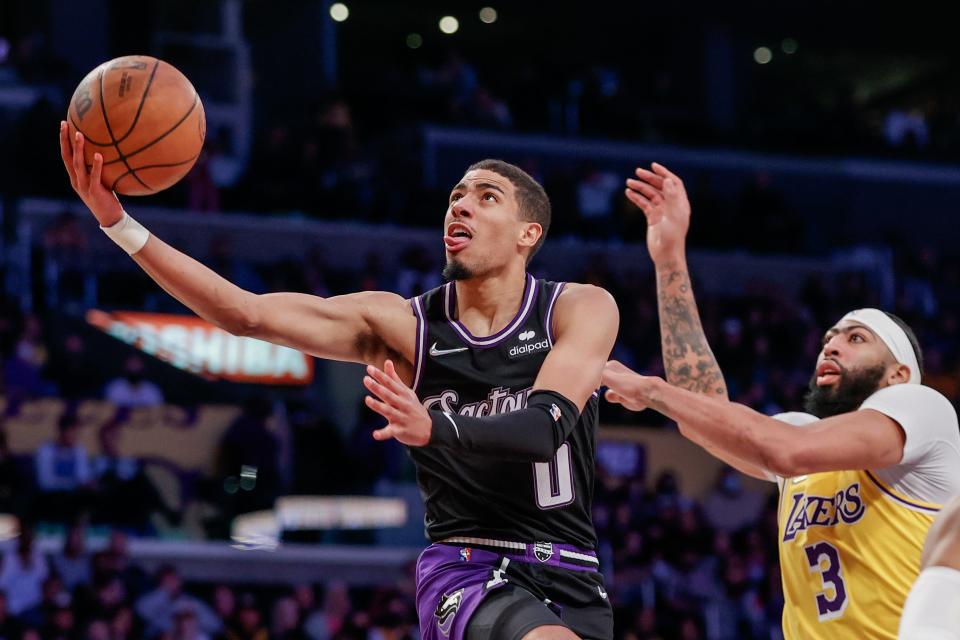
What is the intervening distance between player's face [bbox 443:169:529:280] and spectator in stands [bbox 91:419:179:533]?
27.0 feet

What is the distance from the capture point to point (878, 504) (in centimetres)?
509

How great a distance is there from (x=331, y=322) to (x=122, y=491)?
8271mm

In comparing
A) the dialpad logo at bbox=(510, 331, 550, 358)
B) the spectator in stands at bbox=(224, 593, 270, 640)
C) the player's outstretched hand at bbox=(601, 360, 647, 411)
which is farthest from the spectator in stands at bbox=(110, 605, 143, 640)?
the player's outstretched hand at bbox=(601, 360, 647, 411)

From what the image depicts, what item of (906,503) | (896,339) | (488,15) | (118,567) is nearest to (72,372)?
(118,567)

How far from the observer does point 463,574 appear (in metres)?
4.86

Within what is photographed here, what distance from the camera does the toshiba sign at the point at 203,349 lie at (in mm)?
15594

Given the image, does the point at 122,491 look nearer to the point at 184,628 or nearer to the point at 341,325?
the point at 184,628

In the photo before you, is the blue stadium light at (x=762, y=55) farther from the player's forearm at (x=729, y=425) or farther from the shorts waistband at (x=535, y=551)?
the shorts waistband at (x=535, y=551)

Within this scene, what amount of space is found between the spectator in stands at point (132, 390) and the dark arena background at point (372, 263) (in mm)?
32

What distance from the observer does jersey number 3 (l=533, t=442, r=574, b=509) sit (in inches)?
194

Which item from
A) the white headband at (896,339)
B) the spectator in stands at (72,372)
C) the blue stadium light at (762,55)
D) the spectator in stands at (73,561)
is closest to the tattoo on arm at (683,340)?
the white headband at (896,339)

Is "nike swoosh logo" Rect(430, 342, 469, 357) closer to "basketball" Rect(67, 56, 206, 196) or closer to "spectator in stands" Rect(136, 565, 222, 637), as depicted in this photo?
"basketball" Rect(67, 56, 206, 196)

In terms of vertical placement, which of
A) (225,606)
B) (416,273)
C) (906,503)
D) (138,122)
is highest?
(138,122)

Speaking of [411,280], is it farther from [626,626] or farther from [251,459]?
[626,626]
